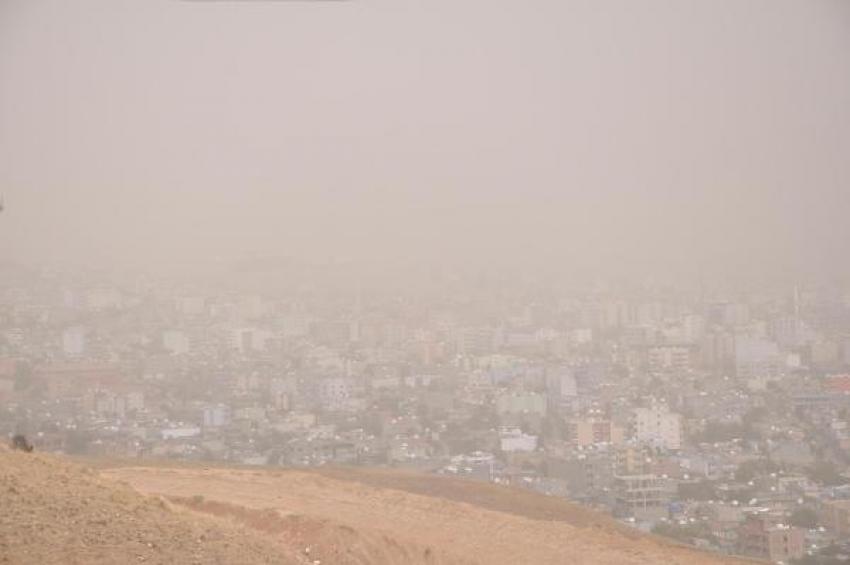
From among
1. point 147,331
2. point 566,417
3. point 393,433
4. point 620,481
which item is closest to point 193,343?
point 147,331

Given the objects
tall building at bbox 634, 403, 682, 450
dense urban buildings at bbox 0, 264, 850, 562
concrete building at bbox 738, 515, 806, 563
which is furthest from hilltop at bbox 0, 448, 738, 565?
tall building at bbox 634, 403, 682, 450

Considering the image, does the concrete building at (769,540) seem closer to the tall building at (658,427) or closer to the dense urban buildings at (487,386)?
the dense urban buildings at (487,386)

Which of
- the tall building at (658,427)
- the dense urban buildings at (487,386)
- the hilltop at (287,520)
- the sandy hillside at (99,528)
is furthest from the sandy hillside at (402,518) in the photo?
the tall building at (658,427)

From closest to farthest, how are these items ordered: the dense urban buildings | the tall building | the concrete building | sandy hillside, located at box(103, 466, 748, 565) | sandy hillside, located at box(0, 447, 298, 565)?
sandy hillside, located at box(0, 447, 298, 565), sandy hillside, located at box(103, 466, 748, 565), the concrete building, the dense urban buildings, the tall building

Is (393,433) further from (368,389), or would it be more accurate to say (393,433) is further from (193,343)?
(193,343)

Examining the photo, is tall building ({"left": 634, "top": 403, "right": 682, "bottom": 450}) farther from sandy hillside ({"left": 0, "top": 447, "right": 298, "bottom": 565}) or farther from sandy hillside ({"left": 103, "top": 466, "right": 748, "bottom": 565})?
sandy hillside ({"left": 0, "top": 447, "right": 298, "bottom": 565})

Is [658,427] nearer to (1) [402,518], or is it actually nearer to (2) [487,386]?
(2) [487,386]
